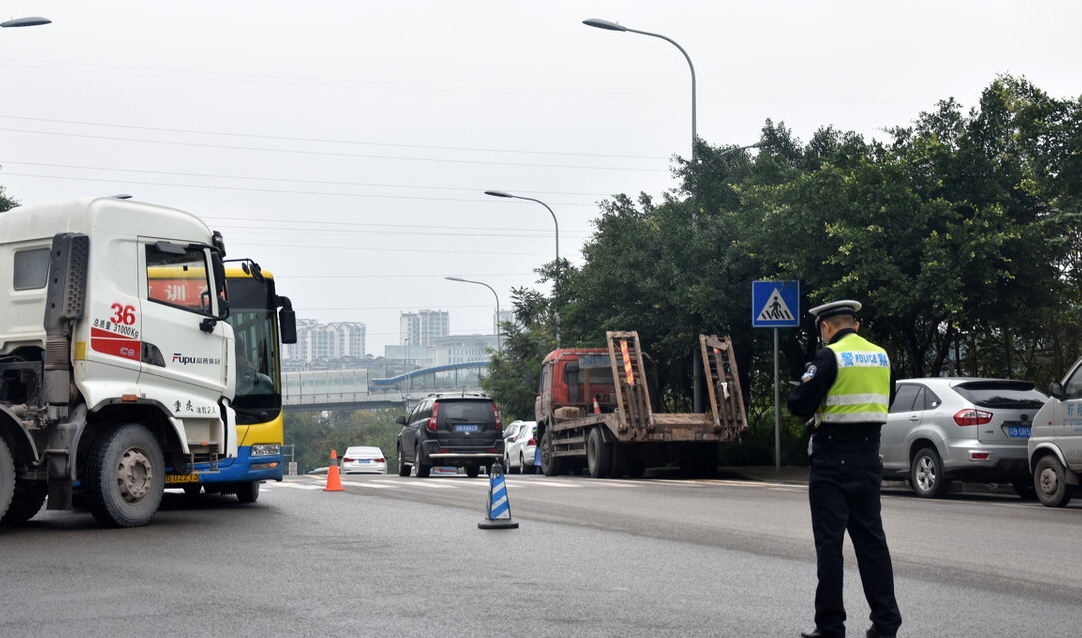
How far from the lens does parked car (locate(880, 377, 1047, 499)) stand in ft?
55.5

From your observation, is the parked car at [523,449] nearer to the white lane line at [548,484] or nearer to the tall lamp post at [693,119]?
the tall lamp post at [693,119]

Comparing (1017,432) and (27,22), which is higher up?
(27,22)

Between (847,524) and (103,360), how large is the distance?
774 centimetres

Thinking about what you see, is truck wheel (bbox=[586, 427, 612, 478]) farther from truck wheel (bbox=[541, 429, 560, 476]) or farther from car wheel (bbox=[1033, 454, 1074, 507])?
car wheel (bbox=[1033, 454, 1074, 507])

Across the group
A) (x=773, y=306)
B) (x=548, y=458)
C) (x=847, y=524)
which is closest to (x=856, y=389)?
(x=847, y=524)

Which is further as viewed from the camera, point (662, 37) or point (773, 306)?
point (662, 37)

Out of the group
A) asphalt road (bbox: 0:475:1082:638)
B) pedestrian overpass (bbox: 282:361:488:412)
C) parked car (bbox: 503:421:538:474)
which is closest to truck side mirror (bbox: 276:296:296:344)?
asphalt road (bbox: 0:475:1082:638)

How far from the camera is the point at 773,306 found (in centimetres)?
2402

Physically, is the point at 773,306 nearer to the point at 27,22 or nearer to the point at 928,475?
the point at 928,475

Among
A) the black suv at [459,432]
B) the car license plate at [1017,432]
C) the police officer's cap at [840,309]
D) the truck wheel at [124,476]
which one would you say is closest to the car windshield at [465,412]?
the black suv at [459,432]

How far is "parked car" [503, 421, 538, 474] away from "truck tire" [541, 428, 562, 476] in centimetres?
458

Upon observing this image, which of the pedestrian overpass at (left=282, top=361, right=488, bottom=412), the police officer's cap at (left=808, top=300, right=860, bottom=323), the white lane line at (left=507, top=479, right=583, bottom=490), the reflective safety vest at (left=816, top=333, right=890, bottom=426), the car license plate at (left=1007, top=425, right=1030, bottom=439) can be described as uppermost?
the pedestrian overpass at (left=282, top=361, right=488, bottom=412)

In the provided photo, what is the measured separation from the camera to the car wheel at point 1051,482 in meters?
15.6

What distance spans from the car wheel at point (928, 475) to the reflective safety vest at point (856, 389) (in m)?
11.1
